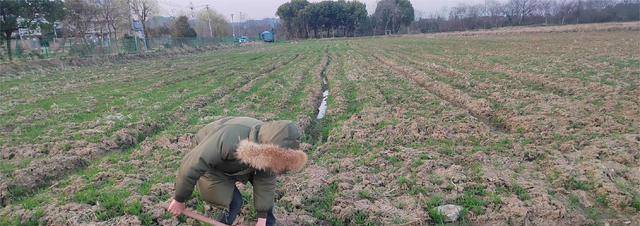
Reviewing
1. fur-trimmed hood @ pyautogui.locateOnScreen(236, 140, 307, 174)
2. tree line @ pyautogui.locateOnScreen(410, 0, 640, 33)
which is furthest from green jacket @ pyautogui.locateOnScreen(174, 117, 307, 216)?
tree line @ pyautogui.locateOnScreen(410, 0, 640, 33)

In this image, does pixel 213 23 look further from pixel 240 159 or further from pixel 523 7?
pixel 240 159

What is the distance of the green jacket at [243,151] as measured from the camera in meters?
3.19

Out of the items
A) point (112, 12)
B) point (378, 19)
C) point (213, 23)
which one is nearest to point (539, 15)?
point (378, 19)

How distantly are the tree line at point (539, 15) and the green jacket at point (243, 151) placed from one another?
231ft

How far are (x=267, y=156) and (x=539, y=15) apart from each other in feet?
302

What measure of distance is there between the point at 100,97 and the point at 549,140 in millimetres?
12597

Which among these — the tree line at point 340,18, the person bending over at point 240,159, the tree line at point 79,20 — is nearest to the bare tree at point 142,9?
the tree line at point 79,20

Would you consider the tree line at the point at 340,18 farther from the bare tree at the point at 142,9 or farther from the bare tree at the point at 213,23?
the bare tree at the point at 142,9

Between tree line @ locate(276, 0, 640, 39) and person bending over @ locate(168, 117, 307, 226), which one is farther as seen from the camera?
tree line @ locate(276, 0, 640, 39)

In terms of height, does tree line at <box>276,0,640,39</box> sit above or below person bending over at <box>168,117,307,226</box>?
above

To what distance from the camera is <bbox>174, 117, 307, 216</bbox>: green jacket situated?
10.5 ft

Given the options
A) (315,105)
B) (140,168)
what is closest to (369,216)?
(140,168)

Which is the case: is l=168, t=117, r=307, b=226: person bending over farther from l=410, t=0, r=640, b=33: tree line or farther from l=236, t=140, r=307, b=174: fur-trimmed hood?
l=410, t=0, r=640, b=33: tree line

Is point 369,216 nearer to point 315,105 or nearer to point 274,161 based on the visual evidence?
point 274,161
